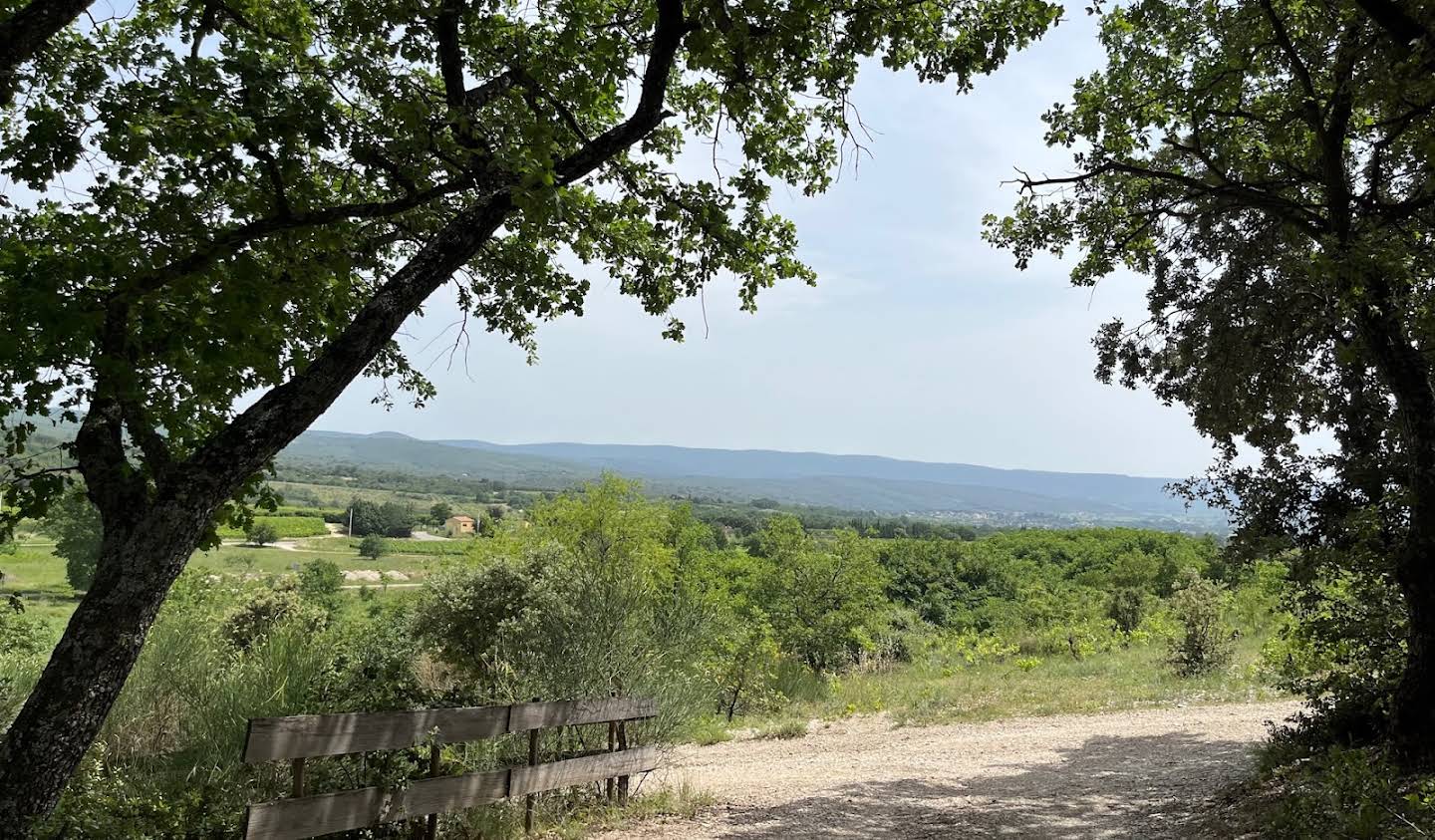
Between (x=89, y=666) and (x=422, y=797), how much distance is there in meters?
2.31

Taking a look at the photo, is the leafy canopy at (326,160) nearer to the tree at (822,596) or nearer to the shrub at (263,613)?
the shrub at (263,613)

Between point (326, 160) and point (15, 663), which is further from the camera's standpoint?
point (15, 663)

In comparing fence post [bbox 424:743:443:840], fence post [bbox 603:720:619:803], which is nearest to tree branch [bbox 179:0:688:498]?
fence post [bbox 424:743:443:840]

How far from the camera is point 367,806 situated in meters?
5.01

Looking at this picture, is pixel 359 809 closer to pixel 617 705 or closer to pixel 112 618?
pixel 112 618

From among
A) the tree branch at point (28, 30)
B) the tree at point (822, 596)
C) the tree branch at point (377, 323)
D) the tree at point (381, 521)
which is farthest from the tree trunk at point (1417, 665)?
the tree at point (381, 521)

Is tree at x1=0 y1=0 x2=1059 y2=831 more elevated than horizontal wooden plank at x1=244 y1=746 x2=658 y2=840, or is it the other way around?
tree at x1=0 y1=0 x2=1059 y2=831

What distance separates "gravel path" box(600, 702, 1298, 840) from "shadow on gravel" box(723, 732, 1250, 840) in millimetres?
16

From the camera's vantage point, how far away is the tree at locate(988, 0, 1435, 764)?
5.83m

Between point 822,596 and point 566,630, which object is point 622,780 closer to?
point 566,630

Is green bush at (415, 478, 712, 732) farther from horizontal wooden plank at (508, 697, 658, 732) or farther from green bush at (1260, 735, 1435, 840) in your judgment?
green bush at (1260, 735, 1435, 840)

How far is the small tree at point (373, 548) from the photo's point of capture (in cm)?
8400

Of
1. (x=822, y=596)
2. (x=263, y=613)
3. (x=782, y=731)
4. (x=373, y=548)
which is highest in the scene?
(x=263, y=613)

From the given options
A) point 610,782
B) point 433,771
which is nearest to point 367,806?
point 433,771
